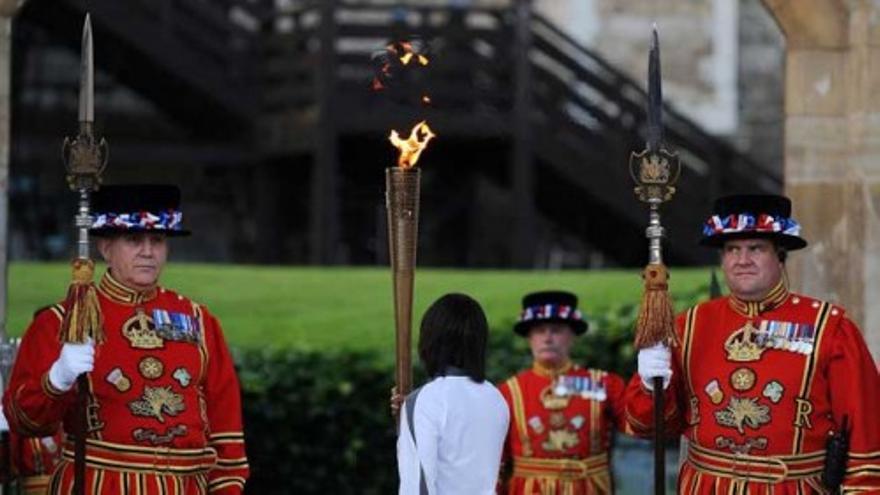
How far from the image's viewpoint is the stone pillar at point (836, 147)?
12469mm

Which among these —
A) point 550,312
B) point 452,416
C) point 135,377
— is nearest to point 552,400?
point 550,312

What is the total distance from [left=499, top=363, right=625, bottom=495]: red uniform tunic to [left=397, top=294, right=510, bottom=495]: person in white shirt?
321cm

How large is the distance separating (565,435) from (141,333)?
320 centimetres

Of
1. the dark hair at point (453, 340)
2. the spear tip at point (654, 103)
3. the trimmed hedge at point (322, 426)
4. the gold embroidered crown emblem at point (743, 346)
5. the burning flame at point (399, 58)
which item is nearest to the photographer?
the dark hair at point (453, 340)

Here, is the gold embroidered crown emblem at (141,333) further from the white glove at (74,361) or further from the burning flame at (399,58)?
the burning flame at (399,58)

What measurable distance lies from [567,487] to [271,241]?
9557mm

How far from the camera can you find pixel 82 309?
1001 cm

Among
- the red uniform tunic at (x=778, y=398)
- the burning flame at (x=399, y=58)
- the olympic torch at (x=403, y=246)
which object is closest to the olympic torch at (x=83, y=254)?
the olympic torch at (x=403, y=246)

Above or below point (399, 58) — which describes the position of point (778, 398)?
below

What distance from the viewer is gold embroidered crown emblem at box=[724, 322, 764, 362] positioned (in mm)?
10664

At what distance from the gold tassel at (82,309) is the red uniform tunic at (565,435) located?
3471 millimetres

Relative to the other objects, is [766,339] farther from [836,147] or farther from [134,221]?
[134,221]

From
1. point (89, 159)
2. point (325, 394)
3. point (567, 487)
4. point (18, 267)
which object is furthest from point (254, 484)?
point (89, 159)

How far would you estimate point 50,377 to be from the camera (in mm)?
10070
